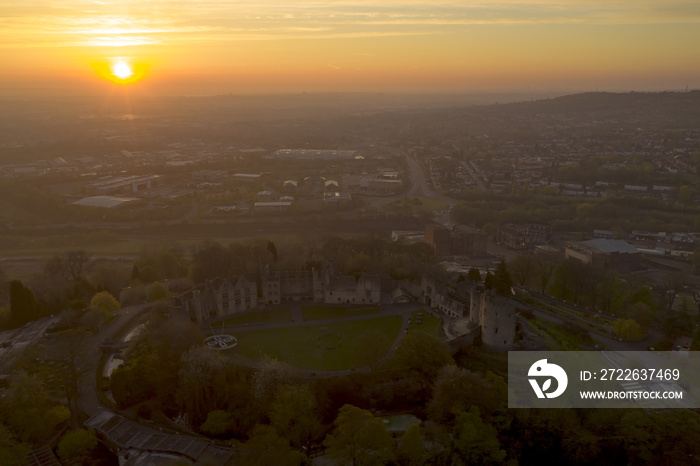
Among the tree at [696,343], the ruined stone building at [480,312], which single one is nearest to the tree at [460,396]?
the ruined stone building at [480,312]

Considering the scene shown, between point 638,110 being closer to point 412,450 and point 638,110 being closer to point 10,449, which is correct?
point 412,450

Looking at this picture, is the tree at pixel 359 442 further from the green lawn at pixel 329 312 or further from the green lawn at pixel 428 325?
the green lawn at pixel 329 312

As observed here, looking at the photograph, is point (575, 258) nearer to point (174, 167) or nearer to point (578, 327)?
point (578, 327)

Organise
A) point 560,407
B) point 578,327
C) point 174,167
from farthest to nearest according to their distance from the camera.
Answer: point 174,167
point 578,327
point 560,407

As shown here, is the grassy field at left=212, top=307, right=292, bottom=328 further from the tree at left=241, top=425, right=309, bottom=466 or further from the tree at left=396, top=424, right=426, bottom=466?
the tree at left=396, top=424, right=426, bottom=466

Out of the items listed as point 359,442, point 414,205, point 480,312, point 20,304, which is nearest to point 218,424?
point 359,442

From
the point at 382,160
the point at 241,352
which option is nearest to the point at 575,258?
the point at 241,352
